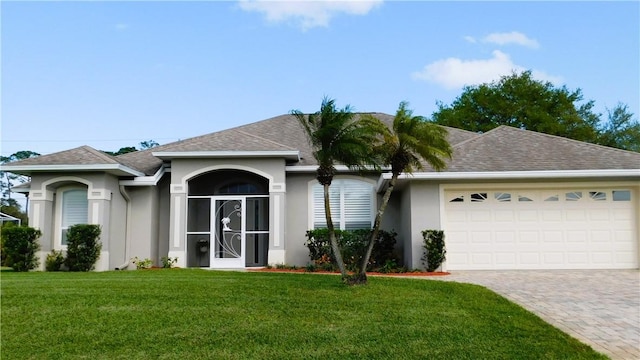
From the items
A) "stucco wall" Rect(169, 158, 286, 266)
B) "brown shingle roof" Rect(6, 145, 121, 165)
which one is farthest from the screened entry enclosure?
"brown shingle roof" Rect(6, 145, 121, 165)

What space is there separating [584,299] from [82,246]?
12.6m

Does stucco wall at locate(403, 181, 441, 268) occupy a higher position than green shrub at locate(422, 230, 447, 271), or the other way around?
stucco wall at locate(403, 181, 441, 268)

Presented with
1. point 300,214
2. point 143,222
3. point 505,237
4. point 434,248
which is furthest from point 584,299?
point 143,222

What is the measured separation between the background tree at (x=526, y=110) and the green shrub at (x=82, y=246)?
Result: 27.0 meters

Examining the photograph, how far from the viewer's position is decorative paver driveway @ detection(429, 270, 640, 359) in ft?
20.5

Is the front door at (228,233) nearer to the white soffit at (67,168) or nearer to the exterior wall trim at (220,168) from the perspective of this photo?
the exterior wall trim at (220,168)

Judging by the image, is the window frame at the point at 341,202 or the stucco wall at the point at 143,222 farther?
the window frame at the point at 341,202

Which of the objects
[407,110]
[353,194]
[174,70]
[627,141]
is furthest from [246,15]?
[627,141]

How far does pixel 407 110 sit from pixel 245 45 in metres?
9.42

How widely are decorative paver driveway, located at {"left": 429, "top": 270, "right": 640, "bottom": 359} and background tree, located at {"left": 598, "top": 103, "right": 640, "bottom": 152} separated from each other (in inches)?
1039

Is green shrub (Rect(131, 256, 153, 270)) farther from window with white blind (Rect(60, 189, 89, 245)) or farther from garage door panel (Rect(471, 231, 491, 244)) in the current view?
garage door panel (Rect(471, 231, 491, 244))

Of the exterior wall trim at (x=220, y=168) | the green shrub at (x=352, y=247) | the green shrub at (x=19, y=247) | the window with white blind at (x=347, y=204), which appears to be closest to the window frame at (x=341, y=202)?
the window with white blind at (x=347, y=204)

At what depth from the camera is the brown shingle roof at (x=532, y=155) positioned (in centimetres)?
1374

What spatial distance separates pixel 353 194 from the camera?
52.3 ft
